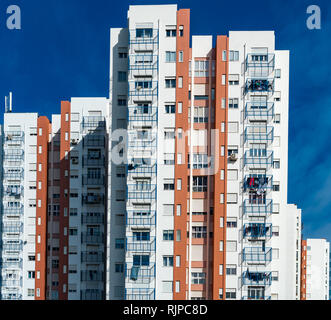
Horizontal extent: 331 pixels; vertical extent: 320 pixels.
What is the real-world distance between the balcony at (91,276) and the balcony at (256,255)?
1381cm

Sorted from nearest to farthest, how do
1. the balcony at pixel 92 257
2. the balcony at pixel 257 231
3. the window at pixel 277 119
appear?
Answer: 1. the balcony at pixel 257 231
2. the window at pixel 277 119
3. the balcony at pixel 92 257

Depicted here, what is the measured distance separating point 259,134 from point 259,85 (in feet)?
9.41

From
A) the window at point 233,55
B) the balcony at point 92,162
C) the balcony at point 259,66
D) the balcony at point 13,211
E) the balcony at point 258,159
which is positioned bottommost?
the balcony at point 13,211

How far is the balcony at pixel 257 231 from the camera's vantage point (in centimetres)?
1873

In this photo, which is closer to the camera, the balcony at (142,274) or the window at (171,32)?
the balcony at (142,274)

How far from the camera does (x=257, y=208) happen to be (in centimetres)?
1883

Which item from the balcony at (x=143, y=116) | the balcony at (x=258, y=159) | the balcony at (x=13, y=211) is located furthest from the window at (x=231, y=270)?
the balcony at (x=13, y=211)

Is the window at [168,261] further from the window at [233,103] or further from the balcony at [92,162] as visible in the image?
the balcony at [92,162]

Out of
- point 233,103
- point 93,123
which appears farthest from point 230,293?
point 93,123

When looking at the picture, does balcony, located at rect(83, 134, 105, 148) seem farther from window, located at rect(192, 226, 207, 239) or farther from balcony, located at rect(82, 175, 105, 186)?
window, located at rect(192, 226, 207, 239)

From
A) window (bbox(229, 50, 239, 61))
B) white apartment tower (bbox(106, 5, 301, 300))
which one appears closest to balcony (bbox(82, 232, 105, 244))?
white apartment tower (bbox(106, 5, 301, 300))

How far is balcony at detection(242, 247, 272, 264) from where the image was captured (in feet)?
60.6

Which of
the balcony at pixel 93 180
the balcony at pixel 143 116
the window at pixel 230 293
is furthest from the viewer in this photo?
the balcony at pixel 93 180

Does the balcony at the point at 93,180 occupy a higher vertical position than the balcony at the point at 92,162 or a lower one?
lower
